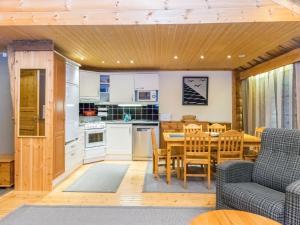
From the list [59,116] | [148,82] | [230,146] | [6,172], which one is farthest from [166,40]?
[6,172]

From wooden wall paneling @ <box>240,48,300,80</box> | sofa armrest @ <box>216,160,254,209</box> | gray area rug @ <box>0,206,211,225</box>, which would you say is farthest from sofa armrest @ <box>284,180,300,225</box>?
wooden wall paneling @ <box>240,48,300,80</box>

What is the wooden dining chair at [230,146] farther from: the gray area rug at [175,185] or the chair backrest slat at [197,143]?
the gray area rug at [175,185]

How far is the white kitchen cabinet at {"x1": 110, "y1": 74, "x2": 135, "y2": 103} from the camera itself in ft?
22.1

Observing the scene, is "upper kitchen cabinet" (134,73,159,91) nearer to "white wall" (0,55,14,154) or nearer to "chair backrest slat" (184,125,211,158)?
"chair backrest slat" (184,125,211,158)

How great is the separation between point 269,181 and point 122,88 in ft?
15.4

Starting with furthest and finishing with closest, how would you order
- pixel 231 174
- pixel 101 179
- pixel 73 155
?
pixel 73 155 < pixel 101 179 < pixel 231 174

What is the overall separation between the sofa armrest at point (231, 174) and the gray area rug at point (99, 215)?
1.55 feet

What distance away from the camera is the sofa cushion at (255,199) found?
2.15 metres

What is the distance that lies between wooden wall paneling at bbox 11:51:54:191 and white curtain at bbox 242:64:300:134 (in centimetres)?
415

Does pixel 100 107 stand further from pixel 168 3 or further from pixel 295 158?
pixel 295 158

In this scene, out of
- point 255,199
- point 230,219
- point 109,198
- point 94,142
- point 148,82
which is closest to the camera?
point 230,219

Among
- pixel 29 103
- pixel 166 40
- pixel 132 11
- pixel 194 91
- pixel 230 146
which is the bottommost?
pixel 230 146

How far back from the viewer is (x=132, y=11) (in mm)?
3240

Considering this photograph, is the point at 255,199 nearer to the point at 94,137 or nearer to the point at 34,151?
the point at 34,151
